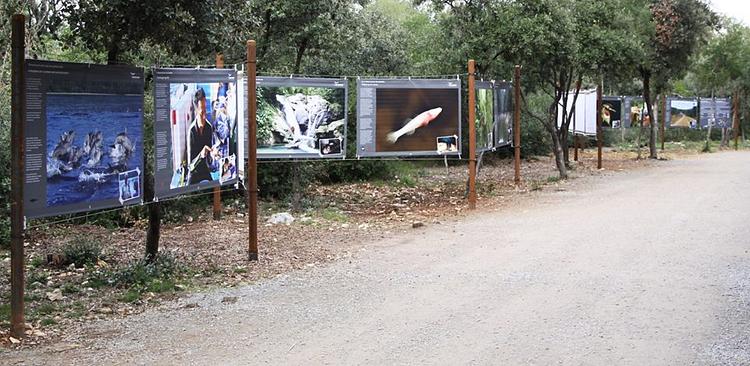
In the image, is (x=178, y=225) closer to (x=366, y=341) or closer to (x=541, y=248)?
(x=541, y=248)

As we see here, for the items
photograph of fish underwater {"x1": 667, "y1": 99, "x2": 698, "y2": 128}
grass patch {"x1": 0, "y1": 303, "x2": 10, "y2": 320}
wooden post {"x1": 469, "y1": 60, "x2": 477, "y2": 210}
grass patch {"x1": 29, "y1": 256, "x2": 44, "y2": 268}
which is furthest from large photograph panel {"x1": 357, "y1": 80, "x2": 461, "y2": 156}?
photograph of fish underwater {"x1": 667, "y1": 99, "x2": 698, "y2": 128}

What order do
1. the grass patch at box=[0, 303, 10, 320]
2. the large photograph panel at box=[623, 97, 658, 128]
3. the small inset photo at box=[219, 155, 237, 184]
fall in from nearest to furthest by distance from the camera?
1. the grass patch at box=[0, 303, 10, 320]
2. the small inset photo at box=[219, 155, 237, 184]
3. the large photograph panel at box=[623, 97, 658, 128]

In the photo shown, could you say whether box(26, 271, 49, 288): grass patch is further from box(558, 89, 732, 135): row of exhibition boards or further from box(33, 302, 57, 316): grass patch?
box(558, 89, 732, 135): row of exhibition boards

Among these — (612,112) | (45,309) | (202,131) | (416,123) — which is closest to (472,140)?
(416,123)

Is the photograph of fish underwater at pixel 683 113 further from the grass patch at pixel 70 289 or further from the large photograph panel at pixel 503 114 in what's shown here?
the grass patch at pixel 70 289

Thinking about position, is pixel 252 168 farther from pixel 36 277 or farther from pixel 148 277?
pixel 36 277

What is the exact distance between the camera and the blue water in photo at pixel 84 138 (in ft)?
23.6

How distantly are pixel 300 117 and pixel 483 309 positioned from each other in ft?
25.2

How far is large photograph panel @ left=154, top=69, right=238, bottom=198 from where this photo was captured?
9.03 meters

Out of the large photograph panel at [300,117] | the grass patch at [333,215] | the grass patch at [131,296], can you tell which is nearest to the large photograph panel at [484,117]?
the large photograph panel at [300,117]

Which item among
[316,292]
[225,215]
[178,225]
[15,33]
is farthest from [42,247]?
[15,33]

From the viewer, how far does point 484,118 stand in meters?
17.6

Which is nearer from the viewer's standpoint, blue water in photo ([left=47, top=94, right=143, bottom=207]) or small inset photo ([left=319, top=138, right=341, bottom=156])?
blue water in photo ([left=47, top=94, right=143, bottom=207])

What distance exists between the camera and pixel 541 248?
1136 centimetres
